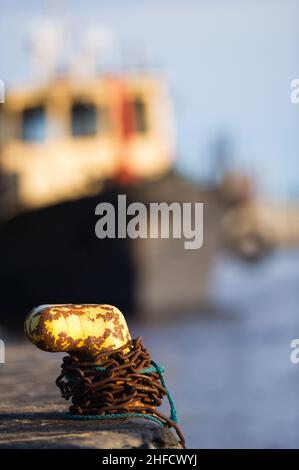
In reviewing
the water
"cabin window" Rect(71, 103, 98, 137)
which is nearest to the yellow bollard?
the water

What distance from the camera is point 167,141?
23.2 metres

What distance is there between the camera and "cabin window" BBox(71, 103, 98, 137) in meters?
22.6

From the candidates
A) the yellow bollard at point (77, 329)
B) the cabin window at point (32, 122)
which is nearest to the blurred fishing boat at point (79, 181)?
the cabin window at point (32, 122)

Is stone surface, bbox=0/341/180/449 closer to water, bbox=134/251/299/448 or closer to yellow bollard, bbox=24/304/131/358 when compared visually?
yellow bollard, bbox=24/304/131/358

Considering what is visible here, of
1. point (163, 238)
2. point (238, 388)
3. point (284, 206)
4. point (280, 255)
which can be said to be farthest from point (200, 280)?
point (284, 206)

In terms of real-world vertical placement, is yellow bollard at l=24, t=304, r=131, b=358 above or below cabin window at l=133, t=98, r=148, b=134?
below

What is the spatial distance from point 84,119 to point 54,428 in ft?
66.1

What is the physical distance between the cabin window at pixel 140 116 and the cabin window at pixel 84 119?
0.86m

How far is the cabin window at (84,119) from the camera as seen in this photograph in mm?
22617

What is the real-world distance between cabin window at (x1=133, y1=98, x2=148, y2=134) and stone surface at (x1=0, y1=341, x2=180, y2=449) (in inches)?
744

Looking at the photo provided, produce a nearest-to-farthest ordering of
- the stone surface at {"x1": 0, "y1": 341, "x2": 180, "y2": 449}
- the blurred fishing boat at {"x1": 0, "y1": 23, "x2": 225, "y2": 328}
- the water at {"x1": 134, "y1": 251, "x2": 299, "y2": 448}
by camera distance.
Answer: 1. the stone surface at {"x1": 0, "y1": 341, "x2": 180, "y2": 449}
2. the water at {"x1": 134, "y1": 251, "x2": 299, "y2": 448}
3. the blurred fishing boat at {"x1": 0, "y1": 23, "x2": 225, "y2": 328}

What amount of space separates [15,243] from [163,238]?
3442 mm

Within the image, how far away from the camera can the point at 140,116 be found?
22812 mm
